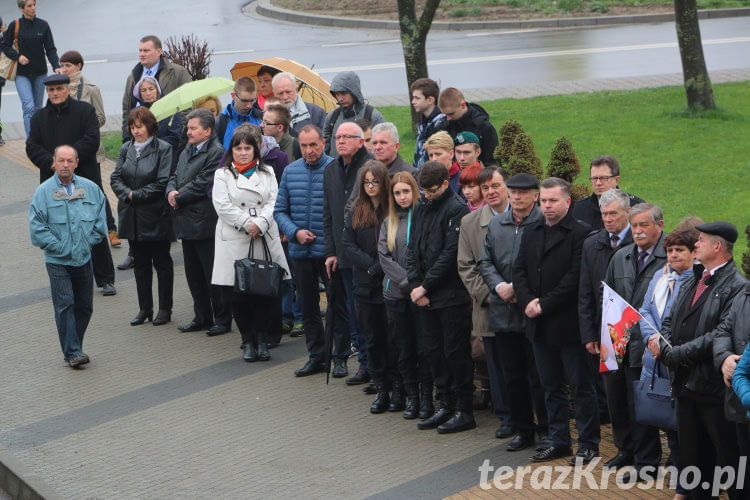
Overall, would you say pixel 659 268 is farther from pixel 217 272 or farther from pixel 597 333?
pixel 217 272

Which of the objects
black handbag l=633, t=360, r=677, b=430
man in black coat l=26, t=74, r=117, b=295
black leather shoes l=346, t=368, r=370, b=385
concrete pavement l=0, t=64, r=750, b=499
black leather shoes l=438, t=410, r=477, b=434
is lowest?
concrete pavement l=0, t=64, r=750, b=499

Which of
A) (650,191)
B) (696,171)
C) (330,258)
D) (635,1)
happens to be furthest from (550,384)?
(635,1)

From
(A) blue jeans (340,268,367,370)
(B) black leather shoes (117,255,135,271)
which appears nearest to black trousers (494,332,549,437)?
(A) blue jeans (340,268,367,370)

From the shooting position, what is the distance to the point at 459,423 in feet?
28.9

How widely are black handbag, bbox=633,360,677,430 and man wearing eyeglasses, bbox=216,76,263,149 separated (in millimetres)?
5715

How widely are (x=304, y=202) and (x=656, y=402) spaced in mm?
4073

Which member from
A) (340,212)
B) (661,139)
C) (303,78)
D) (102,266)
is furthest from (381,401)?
(661,139)

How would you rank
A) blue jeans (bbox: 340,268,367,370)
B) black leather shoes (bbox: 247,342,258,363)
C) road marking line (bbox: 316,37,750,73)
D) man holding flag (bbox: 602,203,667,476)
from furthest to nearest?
road marking line (bbox: 316,37,750,73) → black leather shoes (bbox: 247,342,258,363) → blue jeans (bbox: 340,268,367,370) → man holding flag (bbox: 602,203,667,476)

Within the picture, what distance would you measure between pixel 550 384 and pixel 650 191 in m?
6.07

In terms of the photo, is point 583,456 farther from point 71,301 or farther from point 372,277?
point 71,301

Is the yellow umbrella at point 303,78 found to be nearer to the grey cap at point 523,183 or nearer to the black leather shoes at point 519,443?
the grey cap at point 523,183

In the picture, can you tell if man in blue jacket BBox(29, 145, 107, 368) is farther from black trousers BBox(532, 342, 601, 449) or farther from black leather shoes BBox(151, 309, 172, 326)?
black trousers BBox(532, 342, 601, 449)

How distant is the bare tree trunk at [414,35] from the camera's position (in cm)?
1677

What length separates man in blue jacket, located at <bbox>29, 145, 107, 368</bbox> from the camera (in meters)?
10.5
